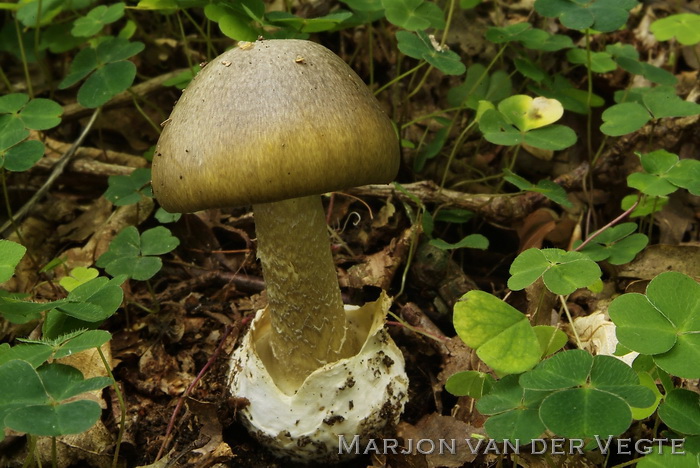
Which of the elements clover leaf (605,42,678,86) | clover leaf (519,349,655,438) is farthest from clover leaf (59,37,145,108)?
clover leaf (605,42,678,86)

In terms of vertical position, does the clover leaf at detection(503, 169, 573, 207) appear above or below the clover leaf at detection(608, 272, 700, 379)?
below

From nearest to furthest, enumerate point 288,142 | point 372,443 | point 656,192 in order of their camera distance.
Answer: point 288,142 < point 372,443 < point 656,192

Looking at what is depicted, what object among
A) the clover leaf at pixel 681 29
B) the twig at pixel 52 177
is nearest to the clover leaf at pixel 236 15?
the twig at pixel 52 177

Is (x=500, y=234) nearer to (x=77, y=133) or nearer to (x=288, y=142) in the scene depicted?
(x=288, y=142)

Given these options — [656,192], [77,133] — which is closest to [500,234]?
[656,192]

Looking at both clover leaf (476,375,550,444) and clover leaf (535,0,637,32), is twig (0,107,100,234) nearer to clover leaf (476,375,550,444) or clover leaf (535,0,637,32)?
clover leaf (535,0,637,32)
